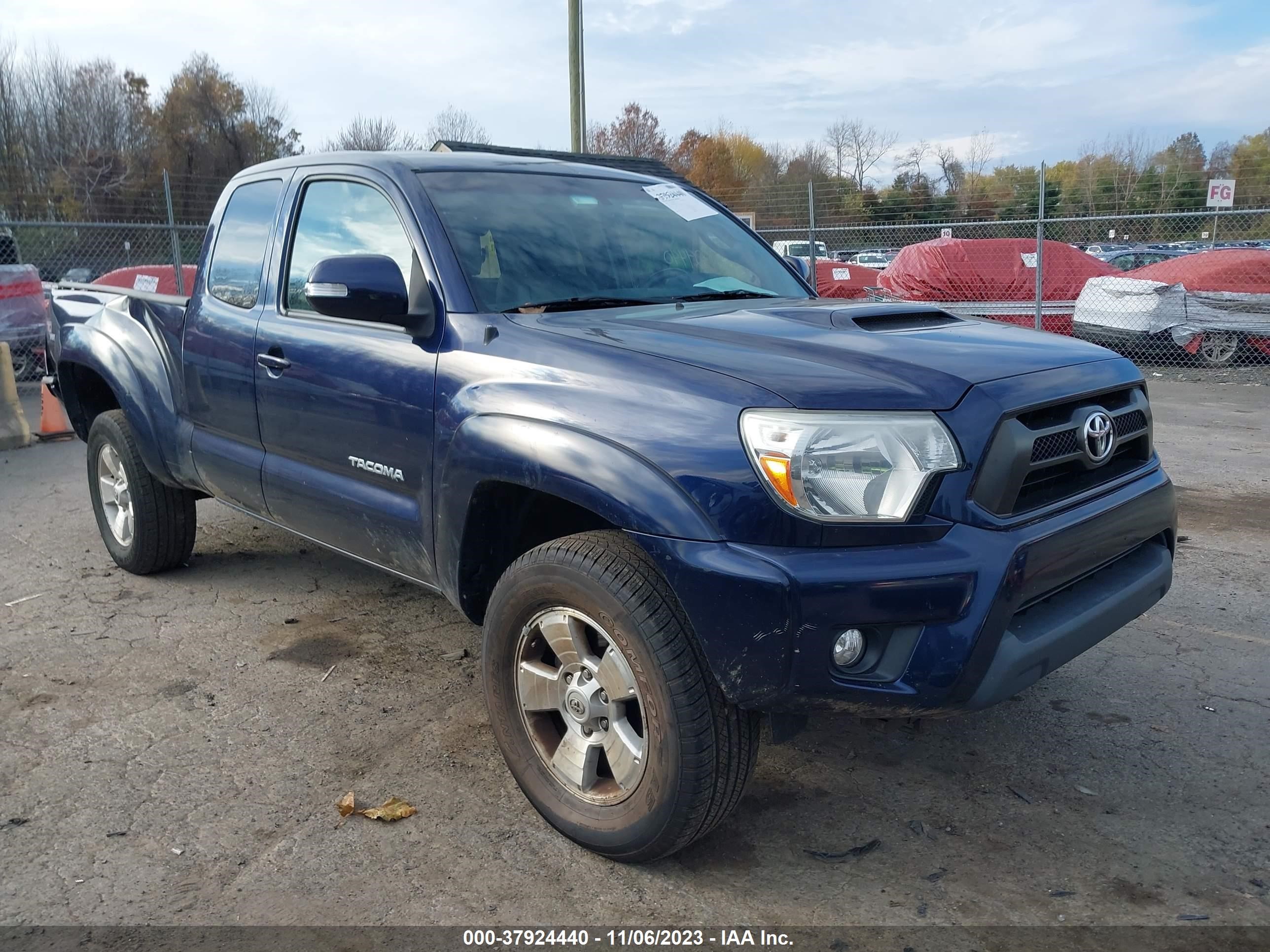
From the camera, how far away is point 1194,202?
16516mm

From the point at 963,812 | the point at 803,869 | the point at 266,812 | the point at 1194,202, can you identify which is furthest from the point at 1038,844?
the point at 1194,202

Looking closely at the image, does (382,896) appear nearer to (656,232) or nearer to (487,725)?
(487,725)

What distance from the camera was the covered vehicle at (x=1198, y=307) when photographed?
12500 millimetres

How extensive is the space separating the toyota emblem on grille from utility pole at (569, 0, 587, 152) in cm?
1180

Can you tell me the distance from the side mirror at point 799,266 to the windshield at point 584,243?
243 millimetres

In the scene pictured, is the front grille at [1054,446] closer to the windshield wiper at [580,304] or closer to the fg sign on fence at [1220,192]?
the windshield wiper at [580,304]

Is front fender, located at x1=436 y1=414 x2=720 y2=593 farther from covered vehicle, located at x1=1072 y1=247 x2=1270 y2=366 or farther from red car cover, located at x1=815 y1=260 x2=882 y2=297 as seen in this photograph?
red car cover, located at x1=815 y1=260 x2=882 y2=297

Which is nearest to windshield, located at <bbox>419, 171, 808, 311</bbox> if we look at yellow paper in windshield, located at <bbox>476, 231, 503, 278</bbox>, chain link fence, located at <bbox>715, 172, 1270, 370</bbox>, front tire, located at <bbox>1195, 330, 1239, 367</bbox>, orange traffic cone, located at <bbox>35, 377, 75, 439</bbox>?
yellow paper in windshield, located at <bbox>476, 231, 503, 278</bbox>

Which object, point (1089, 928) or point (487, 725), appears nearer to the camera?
point (1089, 928)

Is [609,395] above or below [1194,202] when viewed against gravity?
below

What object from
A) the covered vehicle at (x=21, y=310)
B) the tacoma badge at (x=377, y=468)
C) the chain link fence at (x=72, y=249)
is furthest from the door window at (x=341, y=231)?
the covered vehicle at (x=21, y=310)

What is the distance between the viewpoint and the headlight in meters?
2.37

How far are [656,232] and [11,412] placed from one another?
7.31 metres

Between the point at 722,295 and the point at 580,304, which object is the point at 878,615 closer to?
the point at 580,304
